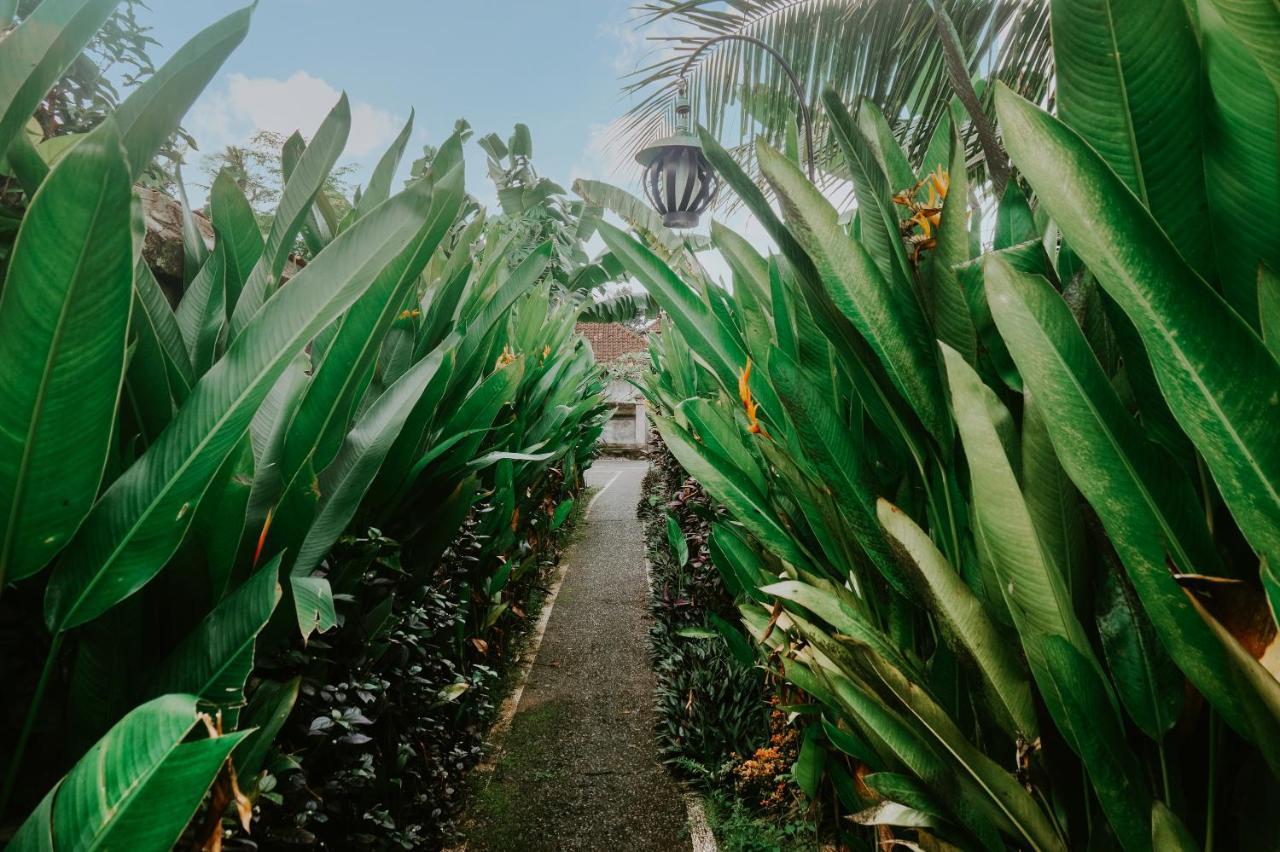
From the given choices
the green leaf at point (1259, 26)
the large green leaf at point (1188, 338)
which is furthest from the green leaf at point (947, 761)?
the green leaf at point (1259, 26)

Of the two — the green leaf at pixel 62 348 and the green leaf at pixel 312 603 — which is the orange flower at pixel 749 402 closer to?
the green leaf at pixel 312 603

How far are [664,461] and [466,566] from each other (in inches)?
116

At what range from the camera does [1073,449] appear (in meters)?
0.50

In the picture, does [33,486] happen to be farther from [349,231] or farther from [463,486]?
[463,486]

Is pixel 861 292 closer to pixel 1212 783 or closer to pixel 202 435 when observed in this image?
pixel 1212 783

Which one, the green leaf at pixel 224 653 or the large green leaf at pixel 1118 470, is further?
the green leaf at pixel 224 653

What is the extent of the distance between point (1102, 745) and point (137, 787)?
2.35 feet

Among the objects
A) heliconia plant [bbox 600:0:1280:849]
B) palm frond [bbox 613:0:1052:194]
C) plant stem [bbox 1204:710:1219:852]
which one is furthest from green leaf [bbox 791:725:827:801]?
palm frond [bbox 613:0:1052:194]

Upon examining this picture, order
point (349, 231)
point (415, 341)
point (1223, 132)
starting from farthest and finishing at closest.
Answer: point (415, 341)
point (349, 231)
point (1223, 132)

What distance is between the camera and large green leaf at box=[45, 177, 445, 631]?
590 millimetres

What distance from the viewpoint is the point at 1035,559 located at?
0.55m

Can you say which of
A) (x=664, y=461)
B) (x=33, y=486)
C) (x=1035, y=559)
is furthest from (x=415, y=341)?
(x=664, y=461)

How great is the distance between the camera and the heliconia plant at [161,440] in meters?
0.46

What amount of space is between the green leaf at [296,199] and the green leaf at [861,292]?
57 cm
